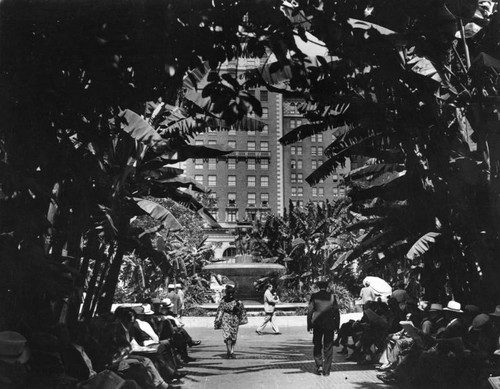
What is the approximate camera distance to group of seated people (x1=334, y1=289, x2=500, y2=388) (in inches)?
361

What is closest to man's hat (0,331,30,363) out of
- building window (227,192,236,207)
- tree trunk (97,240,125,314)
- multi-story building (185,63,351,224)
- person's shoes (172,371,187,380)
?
person's shoes (172,371,187,380)

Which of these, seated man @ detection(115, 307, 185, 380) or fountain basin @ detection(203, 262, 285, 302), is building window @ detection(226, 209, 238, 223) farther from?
seated man @ detection(115, 307, 185, 380)

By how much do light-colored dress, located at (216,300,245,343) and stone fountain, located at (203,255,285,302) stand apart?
58.1 ft

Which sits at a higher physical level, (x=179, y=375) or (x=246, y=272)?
(x=246, y=272)

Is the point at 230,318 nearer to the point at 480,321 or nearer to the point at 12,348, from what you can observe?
the point at 480,321

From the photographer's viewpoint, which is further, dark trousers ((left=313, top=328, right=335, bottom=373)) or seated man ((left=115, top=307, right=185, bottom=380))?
dark trousers ((left=313, top=328, right=335, bottom=373))

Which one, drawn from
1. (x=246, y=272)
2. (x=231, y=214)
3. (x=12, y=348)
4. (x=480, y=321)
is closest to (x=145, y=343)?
(x=12, y=348)

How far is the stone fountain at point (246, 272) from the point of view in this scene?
3288cm

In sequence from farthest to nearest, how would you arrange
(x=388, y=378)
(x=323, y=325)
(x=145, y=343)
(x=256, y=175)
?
1. (x=256, y=175)
2. (x=323, y=325)
3. (x=388, y=378)
4. (x=145, y=343)

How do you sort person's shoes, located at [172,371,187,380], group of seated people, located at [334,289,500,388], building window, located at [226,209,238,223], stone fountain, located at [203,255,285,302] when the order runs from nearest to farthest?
group of seated people, located at [334,289,500,388], person's shoes, located at [172,371,187,380], stone fountain, located at [203,255,285,302], building window, located at [226,209,238,223]

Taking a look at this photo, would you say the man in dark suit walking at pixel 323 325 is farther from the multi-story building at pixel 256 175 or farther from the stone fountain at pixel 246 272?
the multi-story building at pixel 256 175

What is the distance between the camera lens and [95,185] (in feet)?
35.1

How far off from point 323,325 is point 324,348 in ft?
1.45

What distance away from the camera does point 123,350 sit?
9070 mm
